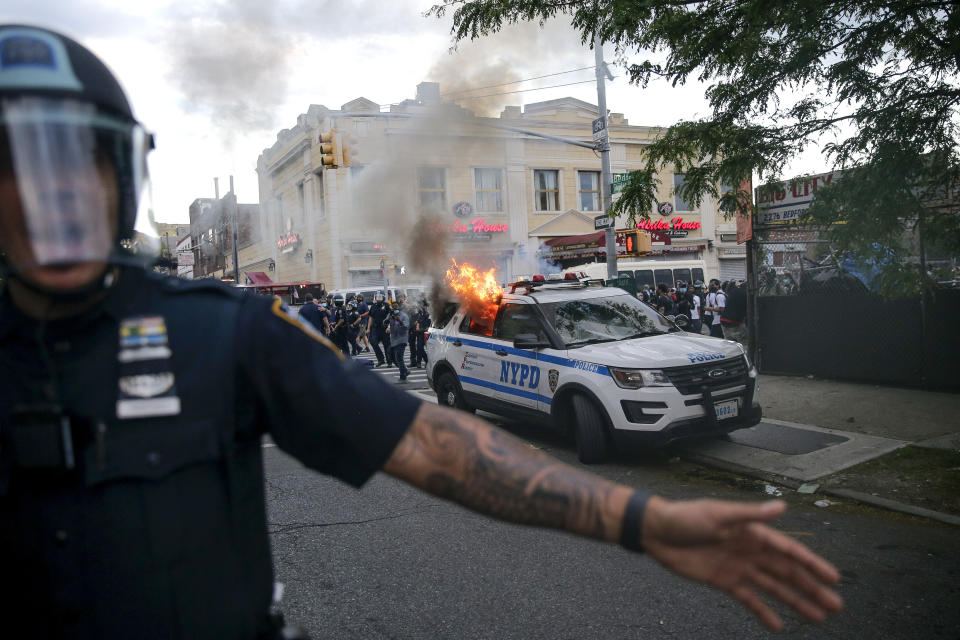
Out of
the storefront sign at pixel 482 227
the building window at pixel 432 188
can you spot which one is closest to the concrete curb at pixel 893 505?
the building window at pixel 432 188

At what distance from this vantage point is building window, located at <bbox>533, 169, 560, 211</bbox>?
32312mm

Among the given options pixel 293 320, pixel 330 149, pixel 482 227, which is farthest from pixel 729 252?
pixel 293 320

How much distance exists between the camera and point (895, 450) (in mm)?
6941

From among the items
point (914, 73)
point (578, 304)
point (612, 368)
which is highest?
point (914, 73)

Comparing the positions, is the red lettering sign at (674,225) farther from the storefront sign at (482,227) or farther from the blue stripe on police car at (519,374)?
the blue stripe on police car at (519,374)

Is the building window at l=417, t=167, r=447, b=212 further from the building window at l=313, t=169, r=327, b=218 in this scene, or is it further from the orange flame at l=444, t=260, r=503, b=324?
the building window at l=313, t=169, r=327, b=218

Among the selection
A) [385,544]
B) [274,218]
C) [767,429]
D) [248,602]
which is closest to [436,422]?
[248,602]

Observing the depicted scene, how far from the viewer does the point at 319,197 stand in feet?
93.6

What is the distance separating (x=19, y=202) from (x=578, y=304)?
23.7ft

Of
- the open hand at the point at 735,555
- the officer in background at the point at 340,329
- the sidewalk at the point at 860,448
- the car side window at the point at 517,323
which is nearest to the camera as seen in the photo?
the open hand at the point at 735,555

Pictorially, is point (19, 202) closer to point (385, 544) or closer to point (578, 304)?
point (385, 544)

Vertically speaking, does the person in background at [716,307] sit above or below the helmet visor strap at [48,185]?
below

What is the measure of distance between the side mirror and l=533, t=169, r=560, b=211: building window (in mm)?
25177

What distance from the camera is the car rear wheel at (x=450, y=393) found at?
9258mm
